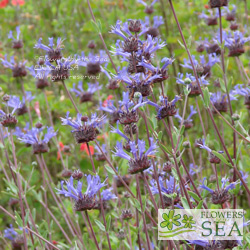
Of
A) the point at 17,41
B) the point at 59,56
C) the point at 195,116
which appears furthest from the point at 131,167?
the point at 195,116

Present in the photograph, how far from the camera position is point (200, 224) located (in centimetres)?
167

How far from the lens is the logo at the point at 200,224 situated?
1.58 meters

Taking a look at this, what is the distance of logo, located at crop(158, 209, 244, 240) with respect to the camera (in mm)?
1575

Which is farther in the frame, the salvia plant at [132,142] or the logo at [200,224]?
the salvia plant at [132,142]

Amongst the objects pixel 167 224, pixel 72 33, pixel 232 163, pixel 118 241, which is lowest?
pixel 118 241

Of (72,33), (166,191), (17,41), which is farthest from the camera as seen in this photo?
(72,33)

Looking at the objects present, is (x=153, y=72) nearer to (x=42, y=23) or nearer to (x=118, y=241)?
(x=118, y=241)

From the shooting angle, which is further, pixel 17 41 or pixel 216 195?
pixel 17 41

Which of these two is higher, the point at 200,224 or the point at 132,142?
the point at 132,142

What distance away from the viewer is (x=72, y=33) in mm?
5383

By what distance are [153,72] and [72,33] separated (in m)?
3.78

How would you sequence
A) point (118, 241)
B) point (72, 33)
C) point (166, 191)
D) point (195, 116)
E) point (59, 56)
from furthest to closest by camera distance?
point (72, 33), point (195, 116), point (118, 241), point (59, 56), point (166, 191)

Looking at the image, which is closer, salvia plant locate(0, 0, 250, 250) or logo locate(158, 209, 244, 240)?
logo locate(158, 209, 244, 240)

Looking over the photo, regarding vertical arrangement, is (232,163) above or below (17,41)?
below
